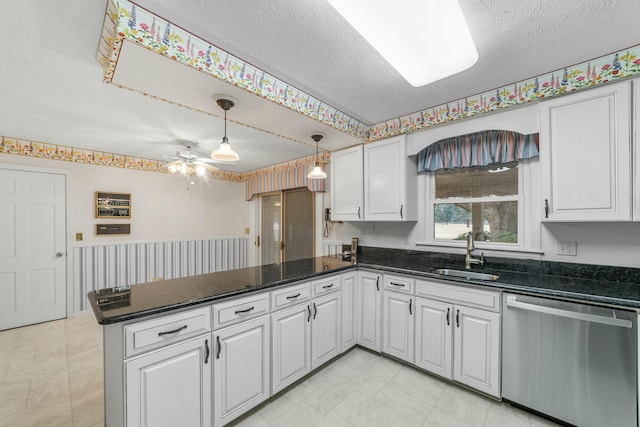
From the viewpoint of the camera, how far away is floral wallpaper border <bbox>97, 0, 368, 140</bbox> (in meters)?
1.29

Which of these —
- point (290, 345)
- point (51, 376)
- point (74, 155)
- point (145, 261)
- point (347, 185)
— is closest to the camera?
point (290, 345)

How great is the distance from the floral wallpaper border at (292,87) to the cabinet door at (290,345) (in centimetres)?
164

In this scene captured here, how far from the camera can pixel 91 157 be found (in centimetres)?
372

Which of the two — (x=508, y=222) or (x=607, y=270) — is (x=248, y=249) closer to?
(x=508, y=222)

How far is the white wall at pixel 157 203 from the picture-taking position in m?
3.64

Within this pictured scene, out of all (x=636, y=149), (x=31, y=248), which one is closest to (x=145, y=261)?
(x=31, y=248)

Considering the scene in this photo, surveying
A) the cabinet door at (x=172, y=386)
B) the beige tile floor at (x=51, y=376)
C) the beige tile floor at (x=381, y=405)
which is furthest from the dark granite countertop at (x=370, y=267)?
the beige tile floor at (x=51, y=376)

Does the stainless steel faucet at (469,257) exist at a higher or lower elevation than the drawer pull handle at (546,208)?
lower

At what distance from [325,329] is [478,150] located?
7.14ft

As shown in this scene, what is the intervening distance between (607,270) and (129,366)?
10.0ft

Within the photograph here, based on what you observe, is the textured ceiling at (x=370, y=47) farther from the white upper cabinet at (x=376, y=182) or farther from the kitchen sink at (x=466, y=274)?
the kitchen sink at (x=466, y=274)

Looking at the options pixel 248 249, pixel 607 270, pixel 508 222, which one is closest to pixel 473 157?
pixel 508 222

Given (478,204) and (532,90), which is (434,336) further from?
(532,90)

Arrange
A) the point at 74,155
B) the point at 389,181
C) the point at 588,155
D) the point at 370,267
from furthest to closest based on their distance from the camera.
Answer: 1. the point at 74,155
2. the point at 389,181
3. the point at 370,267
4. the point at 588,155
